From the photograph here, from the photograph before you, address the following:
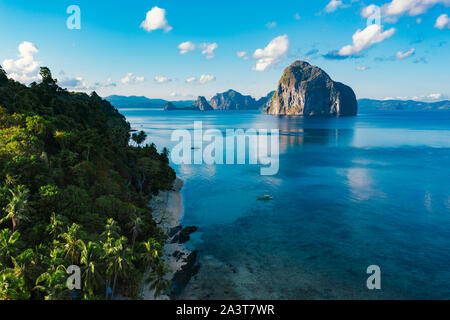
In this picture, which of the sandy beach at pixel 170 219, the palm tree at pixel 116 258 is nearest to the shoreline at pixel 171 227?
the sandy beach at pixel 170 219

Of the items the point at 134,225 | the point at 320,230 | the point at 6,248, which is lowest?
the point at 320,230

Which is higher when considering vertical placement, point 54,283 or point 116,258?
point 116,258

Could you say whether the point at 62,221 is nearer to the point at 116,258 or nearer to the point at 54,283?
the point at 54,283

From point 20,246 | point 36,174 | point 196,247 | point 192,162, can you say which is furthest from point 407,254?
point 192,162

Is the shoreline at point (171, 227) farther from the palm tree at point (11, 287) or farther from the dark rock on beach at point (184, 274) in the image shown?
the palm tree at point (11, 287)

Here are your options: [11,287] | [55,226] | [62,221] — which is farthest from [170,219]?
[11,287]
